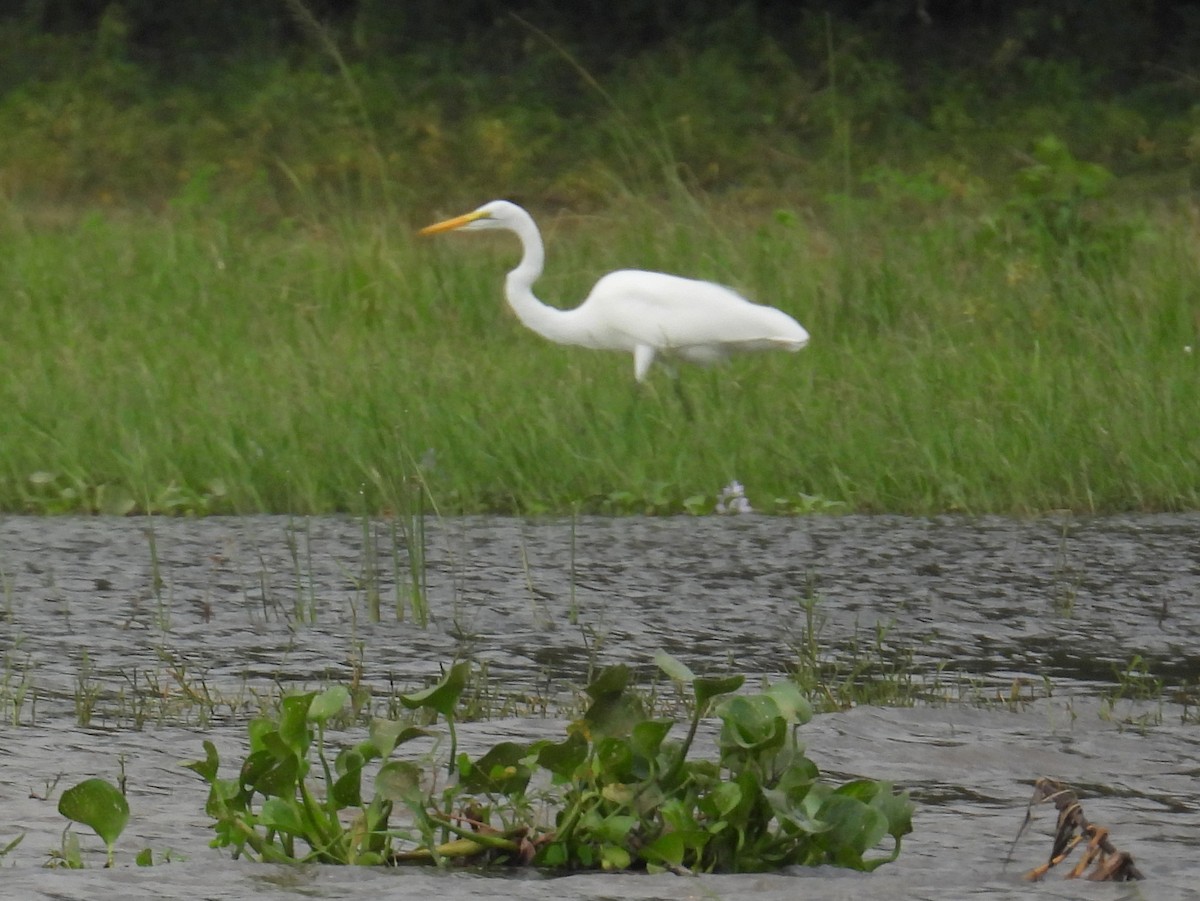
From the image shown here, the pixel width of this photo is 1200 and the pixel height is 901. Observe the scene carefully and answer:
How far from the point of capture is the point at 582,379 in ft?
20.7

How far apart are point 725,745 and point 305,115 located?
12452 mm

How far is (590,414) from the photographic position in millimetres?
5621

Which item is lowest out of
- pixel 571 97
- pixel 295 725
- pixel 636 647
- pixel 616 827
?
pixel 636 647

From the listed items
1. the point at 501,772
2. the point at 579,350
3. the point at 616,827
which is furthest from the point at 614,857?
the point at 579,350

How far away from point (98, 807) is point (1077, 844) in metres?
0.97

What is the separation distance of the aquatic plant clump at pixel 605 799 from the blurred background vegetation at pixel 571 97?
9615 mm

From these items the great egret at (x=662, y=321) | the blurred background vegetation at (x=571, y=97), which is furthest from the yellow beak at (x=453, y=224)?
the blurred background vegetation at (x=571, y=97)

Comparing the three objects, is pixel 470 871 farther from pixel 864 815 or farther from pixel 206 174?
pixel 206 174

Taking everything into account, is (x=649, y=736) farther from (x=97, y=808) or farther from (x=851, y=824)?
(x=97, y=808)

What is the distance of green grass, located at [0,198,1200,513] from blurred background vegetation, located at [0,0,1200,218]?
12.9 feet

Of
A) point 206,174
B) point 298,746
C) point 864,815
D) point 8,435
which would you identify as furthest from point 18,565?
point 206,174

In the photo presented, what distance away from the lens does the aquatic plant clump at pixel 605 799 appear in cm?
207

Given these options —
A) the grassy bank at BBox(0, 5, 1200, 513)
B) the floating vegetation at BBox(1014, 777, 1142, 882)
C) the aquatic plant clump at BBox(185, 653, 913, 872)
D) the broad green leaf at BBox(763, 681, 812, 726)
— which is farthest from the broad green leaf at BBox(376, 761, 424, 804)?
the grassy bank at BBox(0, 5, 1200, 513)

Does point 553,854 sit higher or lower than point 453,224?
lower
